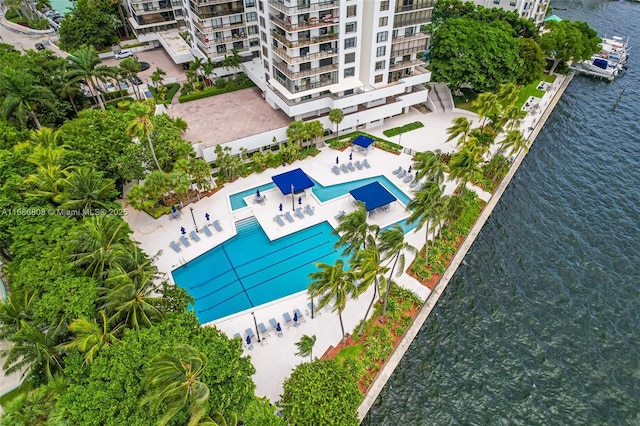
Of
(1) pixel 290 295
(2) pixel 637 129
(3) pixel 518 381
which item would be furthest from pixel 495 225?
(2) pixel 637 129

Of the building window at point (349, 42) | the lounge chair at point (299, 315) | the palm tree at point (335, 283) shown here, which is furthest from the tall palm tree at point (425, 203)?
the building window at point (349, 42)

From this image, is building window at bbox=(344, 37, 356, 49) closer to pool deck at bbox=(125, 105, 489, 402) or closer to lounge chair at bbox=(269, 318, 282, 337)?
pool deck at bbox=(125, 105, 489, 402)

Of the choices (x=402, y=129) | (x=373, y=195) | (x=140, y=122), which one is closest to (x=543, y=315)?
(x=373, y=195)

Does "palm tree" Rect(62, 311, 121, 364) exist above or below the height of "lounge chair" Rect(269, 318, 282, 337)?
above

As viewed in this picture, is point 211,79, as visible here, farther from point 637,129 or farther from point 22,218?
point 637,129

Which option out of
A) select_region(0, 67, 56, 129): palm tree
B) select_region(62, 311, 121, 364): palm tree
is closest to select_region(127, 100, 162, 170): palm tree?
select_region(0, 67, 56, 129): palm tree

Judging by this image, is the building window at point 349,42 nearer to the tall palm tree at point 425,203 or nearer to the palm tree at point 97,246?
the tall palm tree at point 425,203

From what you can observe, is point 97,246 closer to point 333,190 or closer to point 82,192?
point 82,192
